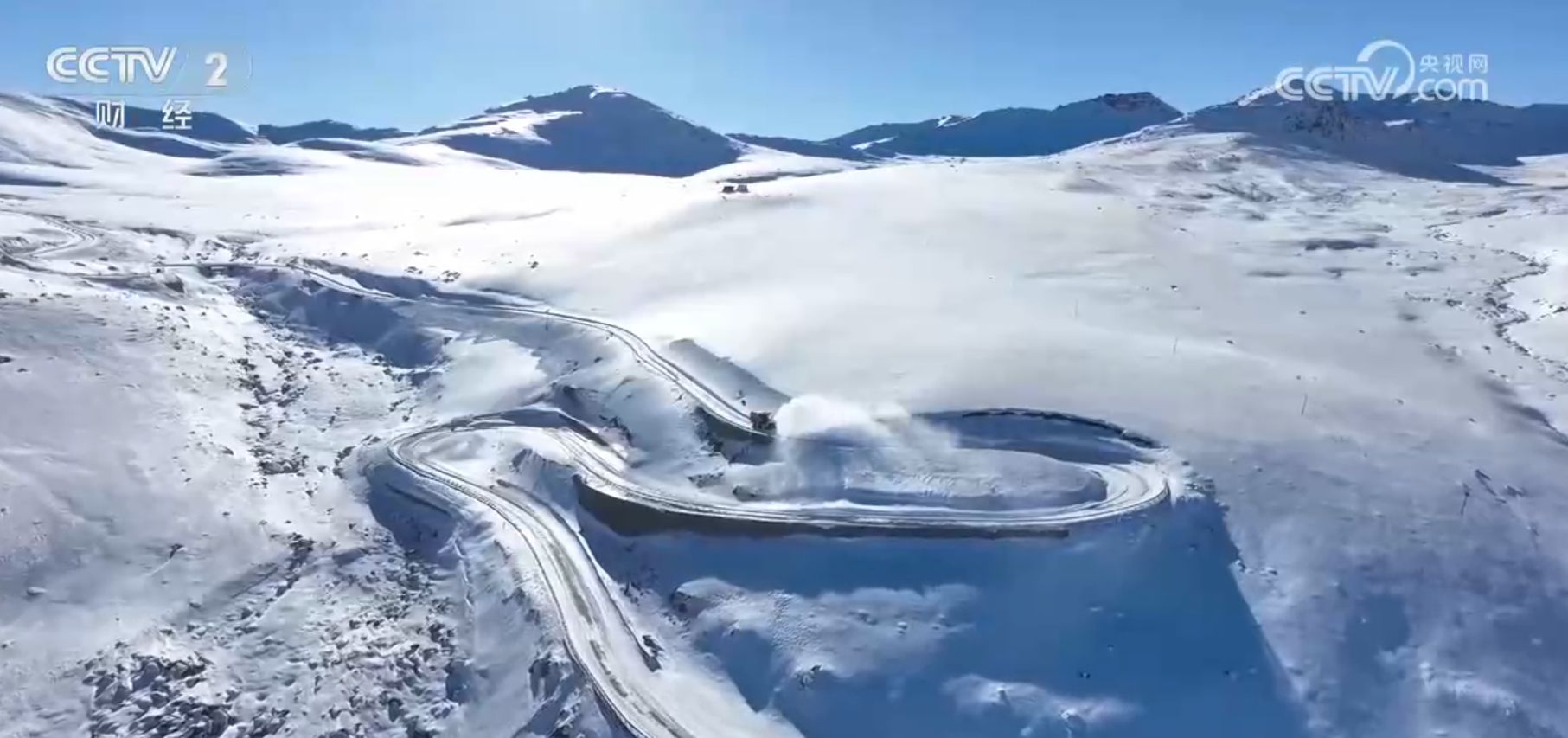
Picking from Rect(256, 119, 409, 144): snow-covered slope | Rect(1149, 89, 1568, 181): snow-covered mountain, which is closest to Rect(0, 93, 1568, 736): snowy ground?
Rect(1149, 89, 1568, 181): snow-covered mountain

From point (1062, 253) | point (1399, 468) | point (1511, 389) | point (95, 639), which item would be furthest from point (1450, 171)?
point (95, 639)

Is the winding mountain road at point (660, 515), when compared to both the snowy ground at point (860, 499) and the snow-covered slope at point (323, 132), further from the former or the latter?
the snow-covered slope at point (323, 132)

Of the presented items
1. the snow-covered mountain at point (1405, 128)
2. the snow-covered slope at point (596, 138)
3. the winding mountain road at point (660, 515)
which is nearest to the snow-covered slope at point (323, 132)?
the snow-covered slope at point (596, 138)

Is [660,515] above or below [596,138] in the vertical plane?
below

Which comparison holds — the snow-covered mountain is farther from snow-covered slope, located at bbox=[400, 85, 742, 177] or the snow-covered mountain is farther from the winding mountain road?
the winding mountain road

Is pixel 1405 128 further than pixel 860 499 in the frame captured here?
Yes

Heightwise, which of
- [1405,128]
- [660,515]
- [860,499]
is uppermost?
[1405,128]

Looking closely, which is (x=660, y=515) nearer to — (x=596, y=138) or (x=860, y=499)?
(x=860, y=499)

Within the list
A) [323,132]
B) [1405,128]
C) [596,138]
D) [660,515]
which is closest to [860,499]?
[660,515]

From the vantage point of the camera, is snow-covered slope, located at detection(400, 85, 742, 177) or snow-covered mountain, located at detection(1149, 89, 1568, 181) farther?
snow-covered slope, located at detection(400, 85, 742, 177)
